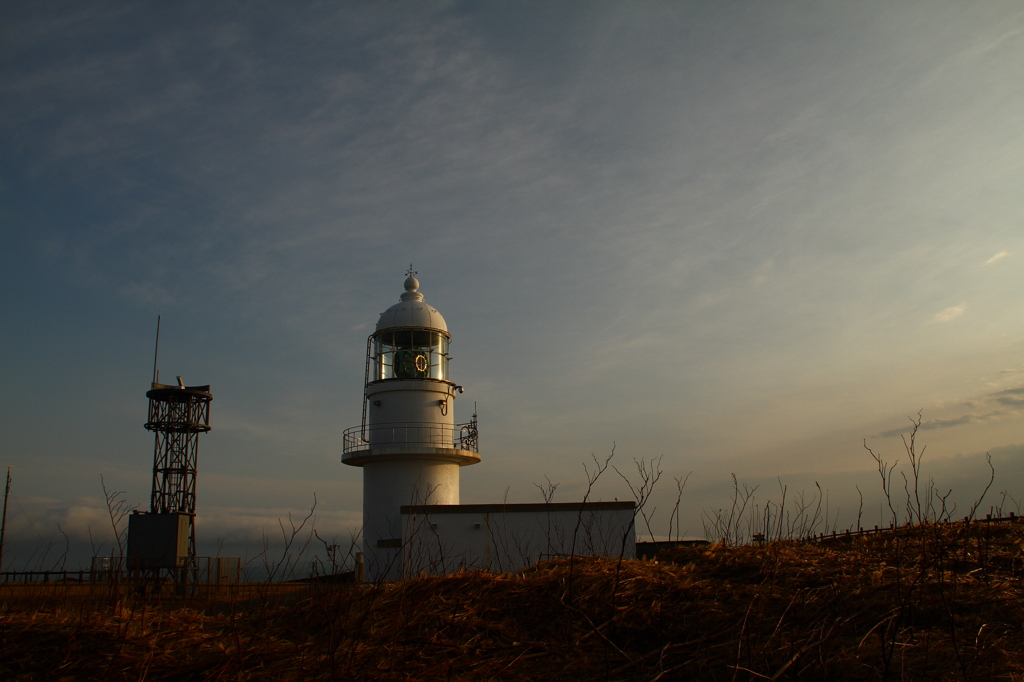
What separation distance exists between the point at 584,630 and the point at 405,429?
1724 cm

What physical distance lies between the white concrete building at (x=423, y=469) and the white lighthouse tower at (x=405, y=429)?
3 centimetres

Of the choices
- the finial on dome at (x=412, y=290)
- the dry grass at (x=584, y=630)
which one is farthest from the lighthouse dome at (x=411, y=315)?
the dry grass at (x=584, y=630)

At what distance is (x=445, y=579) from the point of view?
6.45 metres

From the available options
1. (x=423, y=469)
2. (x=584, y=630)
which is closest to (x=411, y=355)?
(x=423, y=469)

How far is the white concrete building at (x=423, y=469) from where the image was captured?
64.8 ft

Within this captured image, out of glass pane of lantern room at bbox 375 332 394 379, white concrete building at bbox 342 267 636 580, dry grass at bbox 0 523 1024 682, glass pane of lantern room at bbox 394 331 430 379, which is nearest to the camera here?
dry grass at bbox 0 523 1024 682

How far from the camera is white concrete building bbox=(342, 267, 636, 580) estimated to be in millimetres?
19766

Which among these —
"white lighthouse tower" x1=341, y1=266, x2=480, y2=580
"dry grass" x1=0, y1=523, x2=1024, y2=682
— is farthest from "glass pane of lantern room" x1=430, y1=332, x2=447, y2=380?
"dry grass" x1=0, y1=523, x2=1024, y2=682

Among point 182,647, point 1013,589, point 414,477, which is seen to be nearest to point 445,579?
point 182,647

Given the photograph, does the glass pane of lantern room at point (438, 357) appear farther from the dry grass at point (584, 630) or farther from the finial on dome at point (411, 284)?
the dry grass at point (584, 630)

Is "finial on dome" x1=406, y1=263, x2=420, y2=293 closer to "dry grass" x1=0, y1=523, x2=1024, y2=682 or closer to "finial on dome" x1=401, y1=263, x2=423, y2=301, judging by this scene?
"finial on dome" x1=401, y1=263, x2=423, y2=301

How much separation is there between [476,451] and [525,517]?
12.0 feet

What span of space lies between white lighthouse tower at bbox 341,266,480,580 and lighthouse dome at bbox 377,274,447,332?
33 millimetres

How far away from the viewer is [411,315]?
23719mm
